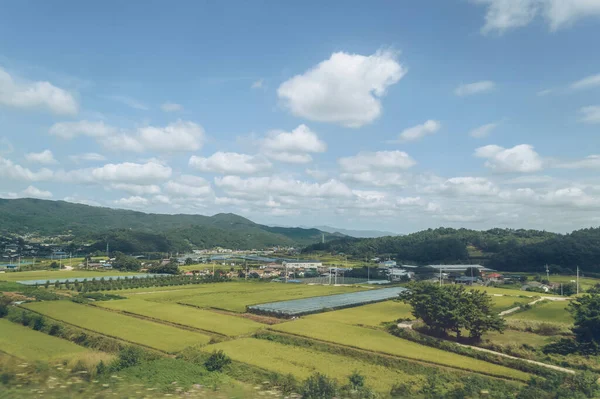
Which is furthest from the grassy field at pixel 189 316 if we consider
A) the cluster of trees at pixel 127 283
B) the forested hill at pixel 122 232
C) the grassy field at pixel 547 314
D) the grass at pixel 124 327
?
the forested hill at pixel 122 232

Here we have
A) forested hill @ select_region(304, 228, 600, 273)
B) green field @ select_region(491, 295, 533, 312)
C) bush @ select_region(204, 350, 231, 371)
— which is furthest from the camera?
forested hill @ select_region(304, 228, 600, 273)

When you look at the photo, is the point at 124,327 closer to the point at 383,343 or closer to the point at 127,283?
the point at 383,343

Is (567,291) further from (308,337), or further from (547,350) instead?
(308,337)

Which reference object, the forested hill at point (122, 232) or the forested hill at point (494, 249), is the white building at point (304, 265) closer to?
the forested hill at point (494, 249)

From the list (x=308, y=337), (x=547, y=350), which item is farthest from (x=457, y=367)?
(x=308, y=337)

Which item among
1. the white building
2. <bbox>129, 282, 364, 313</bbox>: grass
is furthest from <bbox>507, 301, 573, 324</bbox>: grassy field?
the white building

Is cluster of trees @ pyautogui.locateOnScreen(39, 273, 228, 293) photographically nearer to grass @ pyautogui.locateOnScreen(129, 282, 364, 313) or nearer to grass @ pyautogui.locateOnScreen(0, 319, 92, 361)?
grass @ pyautogui.locateOnScreen(129, 282, 364, 313)
